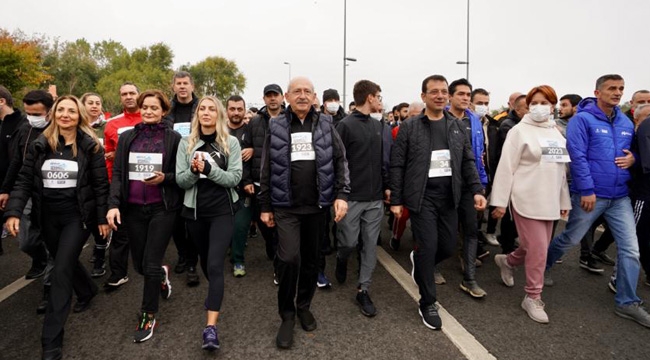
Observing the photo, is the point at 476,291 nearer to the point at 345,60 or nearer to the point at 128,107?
the point at 128,107

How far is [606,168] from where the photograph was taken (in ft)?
11.4

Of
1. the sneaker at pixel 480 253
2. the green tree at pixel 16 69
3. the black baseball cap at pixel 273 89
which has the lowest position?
the sneaker at pixel 480 253

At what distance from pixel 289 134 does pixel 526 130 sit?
2.32 metres

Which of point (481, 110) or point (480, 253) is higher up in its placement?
point (481, 110)

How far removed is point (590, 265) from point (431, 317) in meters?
2.75

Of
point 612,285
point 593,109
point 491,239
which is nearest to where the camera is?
point 593,109

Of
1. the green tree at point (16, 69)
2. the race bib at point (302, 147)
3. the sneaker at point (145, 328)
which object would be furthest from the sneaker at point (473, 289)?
the green tree at point (16, 69)

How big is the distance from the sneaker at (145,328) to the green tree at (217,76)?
60.1 meters

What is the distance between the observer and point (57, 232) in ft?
9.77

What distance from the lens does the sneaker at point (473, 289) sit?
366 centimetres

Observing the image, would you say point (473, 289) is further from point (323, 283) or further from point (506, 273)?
point (323, 283)

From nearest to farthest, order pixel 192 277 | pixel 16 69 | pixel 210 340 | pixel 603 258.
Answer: pixel 210 340, pixel 192 277, pixel 603 258, pixel 16 69

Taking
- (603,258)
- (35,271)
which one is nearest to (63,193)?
(35,271)

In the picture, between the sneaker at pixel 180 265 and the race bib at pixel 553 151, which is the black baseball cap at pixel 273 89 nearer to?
the sneaker at pixel 180 265
